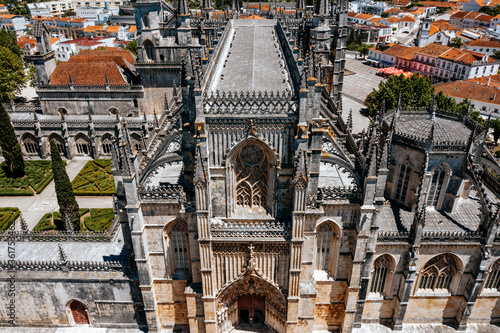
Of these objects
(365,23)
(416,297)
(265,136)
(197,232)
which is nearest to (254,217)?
(197,232)

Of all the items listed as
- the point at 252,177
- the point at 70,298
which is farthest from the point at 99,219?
the point at 252,177

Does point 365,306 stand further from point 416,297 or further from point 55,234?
point 55,234

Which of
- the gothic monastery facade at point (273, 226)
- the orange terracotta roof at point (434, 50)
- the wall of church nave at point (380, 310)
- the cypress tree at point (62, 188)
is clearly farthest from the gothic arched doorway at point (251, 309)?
the orange terracotta roof at point (434, 50)

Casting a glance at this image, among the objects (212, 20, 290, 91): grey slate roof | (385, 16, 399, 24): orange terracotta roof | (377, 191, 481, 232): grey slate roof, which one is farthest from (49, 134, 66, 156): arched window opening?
(385, 16, 399, 24): orange terracotta roof

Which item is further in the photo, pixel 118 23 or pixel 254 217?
pixel 118 23

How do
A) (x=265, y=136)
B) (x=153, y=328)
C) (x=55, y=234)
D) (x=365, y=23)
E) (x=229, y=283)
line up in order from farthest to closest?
(x=365, y=23), (x=55, y=234), (x=153, y=328), (x=229, y=283), (x=265, y=136)

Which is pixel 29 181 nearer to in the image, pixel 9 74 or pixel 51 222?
pixel 51 222
